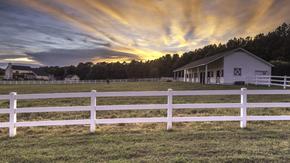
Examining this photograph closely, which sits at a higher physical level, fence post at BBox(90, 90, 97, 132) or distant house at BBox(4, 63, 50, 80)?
distant house at BBox(4, 63, 50, 80)

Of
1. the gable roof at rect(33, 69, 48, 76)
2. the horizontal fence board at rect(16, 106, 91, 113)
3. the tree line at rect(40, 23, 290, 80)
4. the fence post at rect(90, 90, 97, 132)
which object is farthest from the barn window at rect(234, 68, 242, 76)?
the gable roof at rect(33, 69, 48, 76)

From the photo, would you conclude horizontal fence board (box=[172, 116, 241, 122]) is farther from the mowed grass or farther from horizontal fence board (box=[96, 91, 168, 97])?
horizontal fence board (box=[96, 91, 168, 97])

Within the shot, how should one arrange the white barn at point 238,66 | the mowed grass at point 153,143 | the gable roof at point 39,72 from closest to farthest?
the mowed grass at point 153,143 → the white barn at point 238,66 → the gable roof at point 39,72

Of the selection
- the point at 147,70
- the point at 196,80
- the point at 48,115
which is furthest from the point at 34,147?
the point at 147,70

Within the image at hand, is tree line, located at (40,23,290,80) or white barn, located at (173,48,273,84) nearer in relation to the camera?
white barn, located at (173,48,273,84)

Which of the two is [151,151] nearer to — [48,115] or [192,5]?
[48,115]

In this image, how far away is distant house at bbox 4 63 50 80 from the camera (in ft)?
353

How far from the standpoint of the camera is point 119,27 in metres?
20.5

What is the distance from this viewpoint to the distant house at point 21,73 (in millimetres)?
107481

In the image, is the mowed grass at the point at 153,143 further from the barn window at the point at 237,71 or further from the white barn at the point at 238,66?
the barn window at the point at 237,71

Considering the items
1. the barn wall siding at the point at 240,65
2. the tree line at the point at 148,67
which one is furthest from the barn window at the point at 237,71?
the tree line at the point at 148,67

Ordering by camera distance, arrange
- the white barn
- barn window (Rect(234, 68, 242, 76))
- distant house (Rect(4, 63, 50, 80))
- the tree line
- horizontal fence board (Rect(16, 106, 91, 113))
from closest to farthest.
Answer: horizontal fence board (Rect(16, 106, 91, 113)) → the white barn → barn window (Rect(234, 68, 242, 76)) → the tree line → distant house (Rect(4, 63, 50, 80))

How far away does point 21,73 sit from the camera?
112 meters

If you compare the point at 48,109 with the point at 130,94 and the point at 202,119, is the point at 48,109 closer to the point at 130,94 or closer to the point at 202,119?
the point at 130,94
